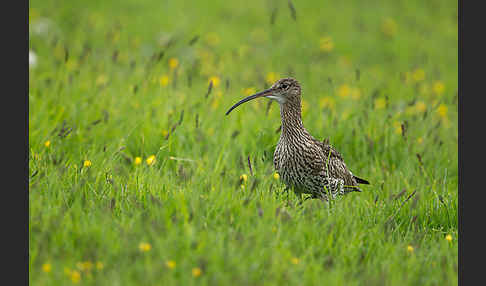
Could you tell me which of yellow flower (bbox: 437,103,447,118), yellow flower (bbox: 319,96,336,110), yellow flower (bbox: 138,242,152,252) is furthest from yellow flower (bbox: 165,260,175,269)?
yellow flower (bbox: 437,103,447,118)

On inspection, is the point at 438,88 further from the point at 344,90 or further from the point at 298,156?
the point at 298,156

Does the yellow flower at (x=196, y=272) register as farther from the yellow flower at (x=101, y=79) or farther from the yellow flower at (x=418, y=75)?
the yellow flower at (x=418, y=75)

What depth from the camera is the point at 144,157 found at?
6.01 metres

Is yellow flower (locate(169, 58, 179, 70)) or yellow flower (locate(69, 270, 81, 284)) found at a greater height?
yellow flower (locate(169, 58, 179, 70))

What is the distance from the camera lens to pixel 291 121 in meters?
5.45

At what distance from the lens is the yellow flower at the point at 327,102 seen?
7708mm

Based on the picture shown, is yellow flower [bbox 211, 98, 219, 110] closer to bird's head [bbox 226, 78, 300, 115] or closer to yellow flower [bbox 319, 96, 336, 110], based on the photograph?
yellow flower [bbox 319, 96, 336, 110]

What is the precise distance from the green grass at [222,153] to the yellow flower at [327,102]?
185 millimetres

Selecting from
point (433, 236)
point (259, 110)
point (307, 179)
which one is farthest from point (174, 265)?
point (259, 110)

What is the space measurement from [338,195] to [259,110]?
2016 millimetres

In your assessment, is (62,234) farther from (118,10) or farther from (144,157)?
(118,10)

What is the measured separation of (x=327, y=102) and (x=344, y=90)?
1268 millimetres

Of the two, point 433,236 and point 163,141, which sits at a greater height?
point 163,141

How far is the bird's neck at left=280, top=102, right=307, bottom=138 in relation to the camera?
5.42 m
